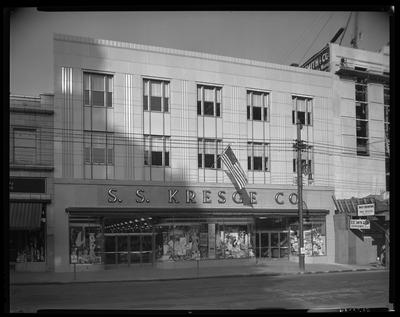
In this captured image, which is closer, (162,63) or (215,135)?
(215,135)

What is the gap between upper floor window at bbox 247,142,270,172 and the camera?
30.7 feet

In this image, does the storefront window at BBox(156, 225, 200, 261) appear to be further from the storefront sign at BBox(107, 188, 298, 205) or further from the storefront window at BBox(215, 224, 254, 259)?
the storefront sign at BBox(107, 188, 298, 205)

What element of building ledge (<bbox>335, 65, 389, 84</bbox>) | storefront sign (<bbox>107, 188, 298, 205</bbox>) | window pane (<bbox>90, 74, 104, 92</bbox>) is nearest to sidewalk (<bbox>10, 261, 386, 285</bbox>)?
storefront sign (<bbox>107, 188, 298, 205</bbox>)

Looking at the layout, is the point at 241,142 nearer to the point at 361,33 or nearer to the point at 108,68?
the point at 108,68

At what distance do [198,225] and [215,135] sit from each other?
13.3 feet

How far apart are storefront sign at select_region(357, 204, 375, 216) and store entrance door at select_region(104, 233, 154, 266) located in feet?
20.6

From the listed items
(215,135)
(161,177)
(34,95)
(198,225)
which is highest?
(34,95)

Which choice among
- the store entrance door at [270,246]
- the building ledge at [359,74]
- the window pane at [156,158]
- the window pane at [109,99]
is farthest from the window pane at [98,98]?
the store entrance door at [270,246]

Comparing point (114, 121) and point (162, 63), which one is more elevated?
point (162, 63)

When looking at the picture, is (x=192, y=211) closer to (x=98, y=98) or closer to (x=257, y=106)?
(x=257, y=106)

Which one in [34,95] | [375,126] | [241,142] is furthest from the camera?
[241,142]

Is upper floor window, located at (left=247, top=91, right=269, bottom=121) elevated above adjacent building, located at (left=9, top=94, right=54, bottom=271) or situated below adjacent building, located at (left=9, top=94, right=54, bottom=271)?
above
